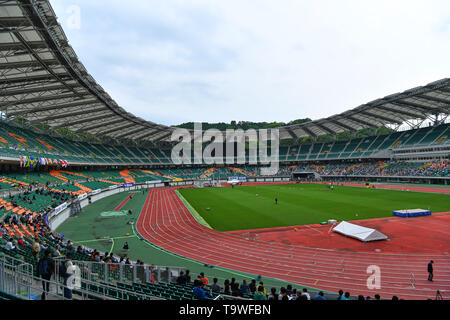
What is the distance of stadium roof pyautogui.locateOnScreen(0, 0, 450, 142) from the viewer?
60.2ft

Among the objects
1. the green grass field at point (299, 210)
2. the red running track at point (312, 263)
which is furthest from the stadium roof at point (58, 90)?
the green grass field at point (299, 210)

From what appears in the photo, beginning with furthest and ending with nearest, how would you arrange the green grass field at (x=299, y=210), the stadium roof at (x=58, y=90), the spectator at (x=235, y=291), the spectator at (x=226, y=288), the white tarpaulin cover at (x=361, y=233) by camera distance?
the green grass field at (x=299, y=210) < the stadium roof at (x=58, y=90) < the white tarpaulin cover at (x=361, y=233) < the spectator at (x=226, y=288) < the spectator at (x=235, y=291)

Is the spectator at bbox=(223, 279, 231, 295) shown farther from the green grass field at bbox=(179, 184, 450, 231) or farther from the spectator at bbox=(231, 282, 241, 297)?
the green grass field at bbox=(179, 184, 450, 231)

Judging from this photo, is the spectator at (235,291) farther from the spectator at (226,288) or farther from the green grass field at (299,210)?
the green grass field at (299,210)

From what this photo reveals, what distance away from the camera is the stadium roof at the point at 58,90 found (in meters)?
18.3

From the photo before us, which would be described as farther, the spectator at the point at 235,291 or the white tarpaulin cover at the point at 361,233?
the white tarpaulin cover at the point at 361,233

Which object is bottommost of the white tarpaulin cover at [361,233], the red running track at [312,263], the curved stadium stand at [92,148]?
the red running track at [312,263]

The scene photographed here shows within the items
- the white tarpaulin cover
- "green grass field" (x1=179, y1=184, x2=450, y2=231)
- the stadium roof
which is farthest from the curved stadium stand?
the white tarpaulin cover

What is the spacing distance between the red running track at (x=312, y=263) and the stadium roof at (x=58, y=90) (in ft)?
57.9

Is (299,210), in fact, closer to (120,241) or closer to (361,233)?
(361,233)

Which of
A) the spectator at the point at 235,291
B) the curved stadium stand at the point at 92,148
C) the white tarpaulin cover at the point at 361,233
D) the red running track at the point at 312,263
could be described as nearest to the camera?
the spectator at the point at 235,291

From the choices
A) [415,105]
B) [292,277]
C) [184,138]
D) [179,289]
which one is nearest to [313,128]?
[415,105]

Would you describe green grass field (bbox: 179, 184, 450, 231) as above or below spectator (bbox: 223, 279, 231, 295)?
above

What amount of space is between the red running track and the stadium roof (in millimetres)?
17642
